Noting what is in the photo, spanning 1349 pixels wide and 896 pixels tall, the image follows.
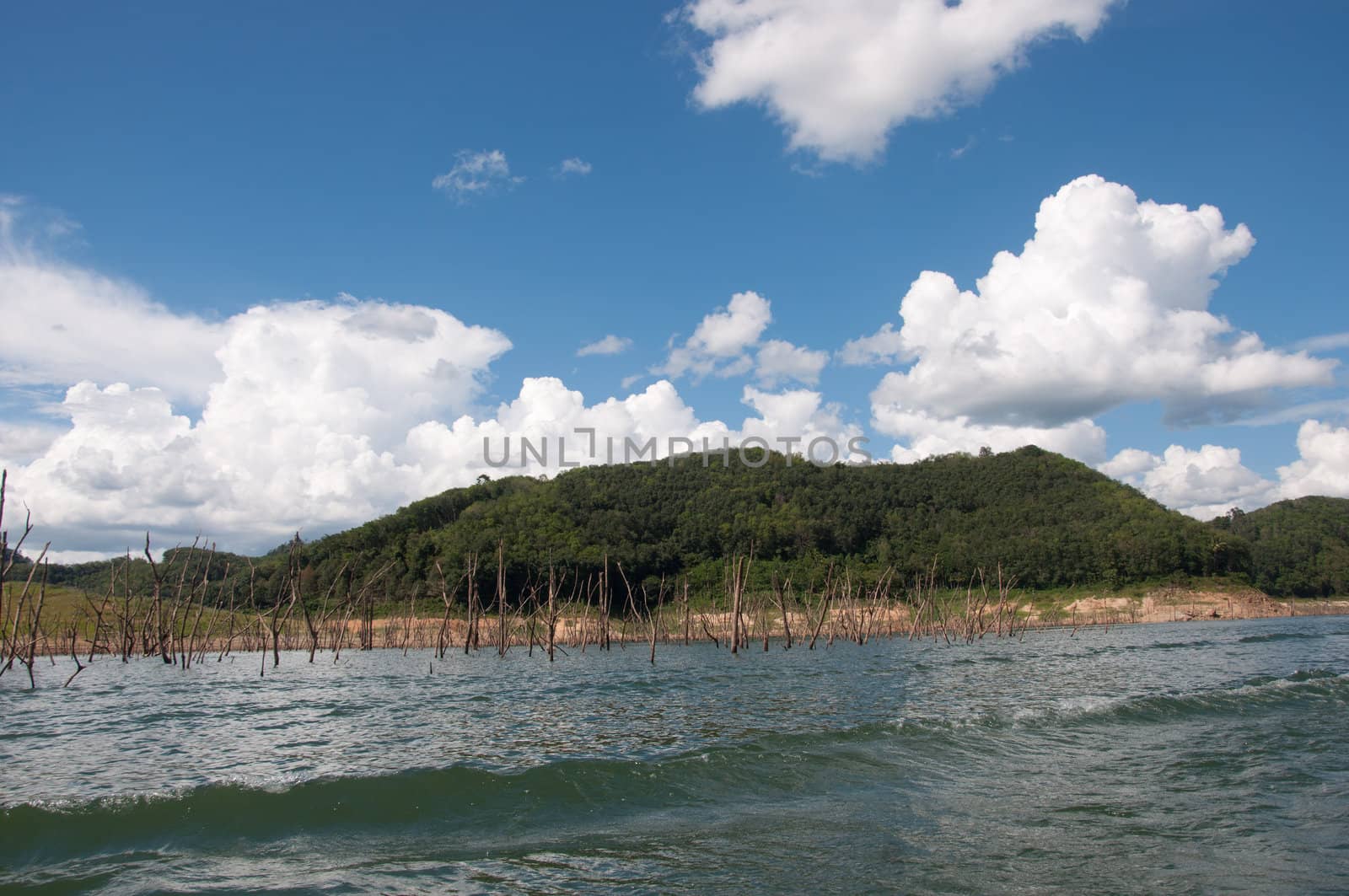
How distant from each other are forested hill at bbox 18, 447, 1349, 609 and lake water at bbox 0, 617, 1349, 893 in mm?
52746

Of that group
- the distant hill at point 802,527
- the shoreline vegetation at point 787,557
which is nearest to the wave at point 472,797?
the shoreline vegetation at point 787,557

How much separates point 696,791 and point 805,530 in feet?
291

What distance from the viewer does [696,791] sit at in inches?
437

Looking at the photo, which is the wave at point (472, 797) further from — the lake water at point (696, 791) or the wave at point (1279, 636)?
the wave at point (1279, 636)

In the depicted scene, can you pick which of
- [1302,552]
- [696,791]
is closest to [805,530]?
[1302,552]

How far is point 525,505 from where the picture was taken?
9875cm

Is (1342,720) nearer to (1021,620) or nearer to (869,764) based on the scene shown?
(869,764)

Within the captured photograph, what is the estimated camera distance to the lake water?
7.81 metres

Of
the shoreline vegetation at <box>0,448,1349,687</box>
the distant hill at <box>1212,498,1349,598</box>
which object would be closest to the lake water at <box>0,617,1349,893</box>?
the shoreline vegetation at <box>0,448,1349,687</box>

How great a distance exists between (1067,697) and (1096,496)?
93.8 metres

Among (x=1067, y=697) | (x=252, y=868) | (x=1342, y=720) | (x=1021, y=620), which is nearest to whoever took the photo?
(x=252, y=868)

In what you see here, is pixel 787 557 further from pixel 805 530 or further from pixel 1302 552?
pixel 1302 552

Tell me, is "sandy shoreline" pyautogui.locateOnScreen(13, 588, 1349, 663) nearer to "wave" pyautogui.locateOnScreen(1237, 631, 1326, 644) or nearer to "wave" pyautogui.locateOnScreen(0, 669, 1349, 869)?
"wave" pyautogui.locateOnScreen(1237, 631, 1326, 644)

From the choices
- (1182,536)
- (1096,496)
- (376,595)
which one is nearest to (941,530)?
(1096,496)
